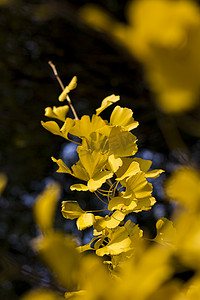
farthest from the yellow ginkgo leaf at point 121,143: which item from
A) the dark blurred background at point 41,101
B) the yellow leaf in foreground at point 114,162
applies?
the dark blurred background at point 41,101

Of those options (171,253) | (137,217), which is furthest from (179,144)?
(137,217)

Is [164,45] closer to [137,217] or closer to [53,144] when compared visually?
[137,217]

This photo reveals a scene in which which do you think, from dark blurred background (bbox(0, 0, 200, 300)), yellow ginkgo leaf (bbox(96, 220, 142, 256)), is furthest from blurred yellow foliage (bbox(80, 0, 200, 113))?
dark blurred background (bbox(0, 0, 200, 300))

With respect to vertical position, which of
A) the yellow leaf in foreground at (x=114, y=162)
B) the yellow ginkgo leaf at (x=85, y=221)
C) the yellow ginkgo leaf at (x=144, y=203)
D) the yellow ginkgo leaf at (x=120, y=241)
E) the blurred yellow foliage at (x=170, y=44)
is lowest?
the yellow ginkgo leaf at (x=85, y=221)

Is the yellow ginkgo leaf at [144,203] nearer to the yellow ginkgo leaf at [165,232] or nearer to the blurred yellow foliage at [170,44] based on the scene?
the yellow ginkgo leaf at [165,232]

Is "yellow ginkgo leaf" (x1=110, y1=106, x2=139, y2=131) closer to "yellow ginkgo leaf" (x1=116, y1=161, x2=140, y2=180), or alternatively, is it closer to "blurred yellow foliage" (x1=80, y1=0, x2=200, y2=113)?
"yellow ginkgo leaf" (x1=116, y1=161, x2=140, y2=180)

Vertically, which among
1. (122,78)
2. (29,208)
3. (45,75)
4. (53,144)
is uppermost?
(122,78)
